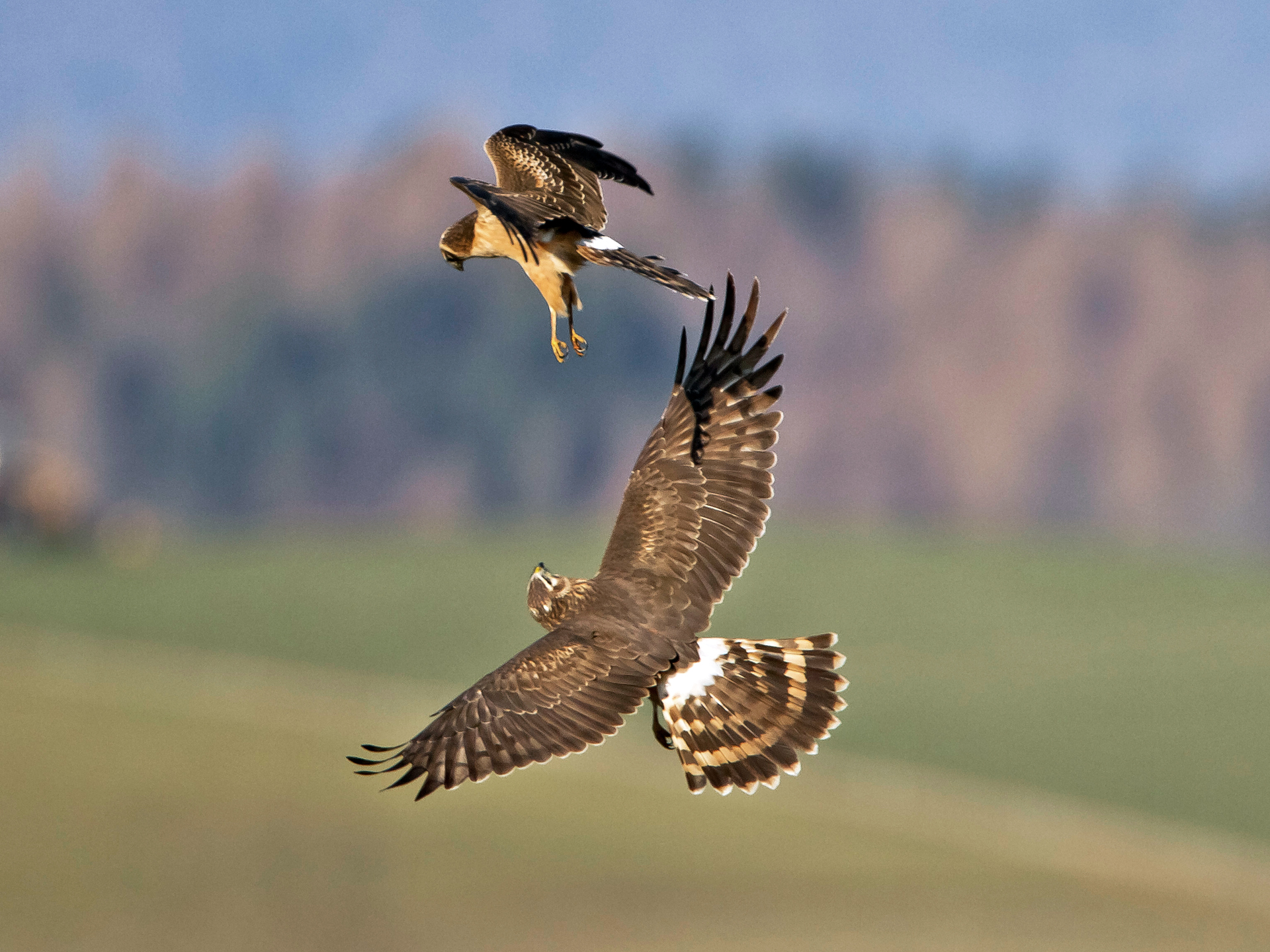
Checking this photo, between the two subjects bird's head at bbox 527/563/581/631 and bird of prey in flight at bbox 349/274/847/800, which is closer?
bird of prey in flight at bbox 349/274/847/800

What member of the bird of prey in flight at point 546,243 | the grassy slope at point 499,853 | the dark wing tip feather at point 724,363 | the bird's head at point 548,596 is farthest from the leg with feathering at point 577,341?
the grassy slope at point 499,853

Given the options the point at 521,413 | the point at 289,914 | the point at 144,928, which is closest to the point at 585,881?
the point at 289,914

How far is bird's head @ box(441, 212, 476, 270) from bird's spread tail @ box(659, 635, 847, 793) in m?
1.19

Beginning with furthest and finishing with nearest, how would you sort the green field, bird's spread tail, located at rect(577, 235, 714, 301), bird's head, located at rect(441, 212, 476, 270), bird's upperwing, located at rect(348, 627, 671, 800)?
the green field < bird's upperwing, located at rect(348, 627, 671, 800) < bird's head, located at rect(441, 212, 476, 270) < bird's spread tail, located at rect(577, 235, 714, 301)

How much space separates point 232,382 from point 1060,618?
4798 cm

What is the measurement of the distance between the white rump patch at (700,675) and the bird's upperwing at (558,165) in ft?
3.63

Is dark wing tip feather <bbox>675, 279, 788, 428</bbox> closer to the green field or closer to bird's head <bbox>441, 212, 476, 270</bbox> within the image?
bird's head <bbox>441, 212, 476, 270</bbox>

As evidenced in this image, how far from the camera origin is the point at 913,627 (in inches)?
3302

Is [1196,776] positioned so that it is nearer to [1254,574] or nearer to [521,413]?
[1254,574]

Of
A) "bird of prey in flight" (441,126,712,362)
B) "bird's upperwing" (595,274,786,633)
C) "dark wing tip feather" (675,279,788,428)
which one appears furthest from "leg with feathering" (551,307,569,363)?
"dark wing tip feather" (675,279,788,428)

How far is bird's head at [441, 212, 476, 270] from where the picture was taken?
10.4 feet

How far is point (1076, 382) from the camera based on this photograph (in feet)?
346

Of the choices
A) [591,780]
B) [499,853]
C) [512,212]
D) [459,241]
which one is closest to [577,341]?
[512,212]

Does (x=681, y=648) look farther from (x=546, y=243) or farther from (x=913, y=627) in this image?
(x=913, y=627)
